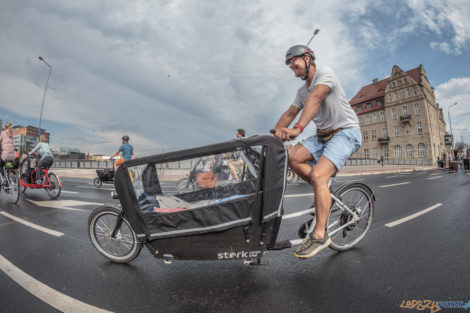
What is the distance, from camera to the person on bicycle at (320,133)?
205 centimetres

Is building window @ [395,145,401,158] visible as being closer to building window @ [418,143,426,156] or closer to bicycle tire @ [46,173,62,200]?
building window @ [418,143,426,156]

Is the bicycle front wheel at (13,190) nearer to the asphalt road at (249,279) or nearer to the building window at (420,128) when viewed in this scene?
the asphalt road at (249,279)

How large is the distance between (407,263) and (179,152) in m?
2.48

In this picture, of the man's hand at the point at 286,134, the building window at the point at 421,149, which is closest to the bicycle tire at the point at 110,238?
the man's hand at the point at 286,134

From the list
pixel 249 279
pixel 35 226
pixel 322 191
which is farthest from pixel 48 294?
pixel 35 226

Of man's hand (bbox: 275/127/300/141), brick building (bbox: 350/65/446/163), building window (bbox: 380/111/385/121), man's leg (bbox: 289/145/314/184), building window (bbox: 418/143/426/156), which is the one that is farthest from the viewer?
building window (bbox: 380/111/385/121)

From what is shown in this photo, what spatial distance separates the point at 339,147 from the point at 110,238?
2695 millimetres

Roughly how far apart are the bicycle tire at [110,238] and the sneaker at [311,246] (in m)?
1.69

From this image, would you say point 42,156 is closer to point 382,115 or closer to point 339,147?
point 339,147

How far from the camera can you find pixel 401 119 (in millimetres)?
43281

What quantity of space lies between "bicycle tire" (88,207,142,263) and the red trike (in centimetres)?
529

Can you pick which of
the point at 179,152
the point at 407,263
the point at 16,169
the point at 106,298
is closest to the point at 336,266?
the point at 407,263

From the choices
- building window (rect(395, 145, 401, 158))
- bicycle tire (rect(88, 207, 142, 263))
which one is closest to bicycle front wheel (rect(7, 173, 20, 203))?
bicycle tire (rect(88, 207, 142, 263))

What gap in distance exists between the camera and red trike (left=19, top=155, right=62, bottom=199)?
21.0 feet
